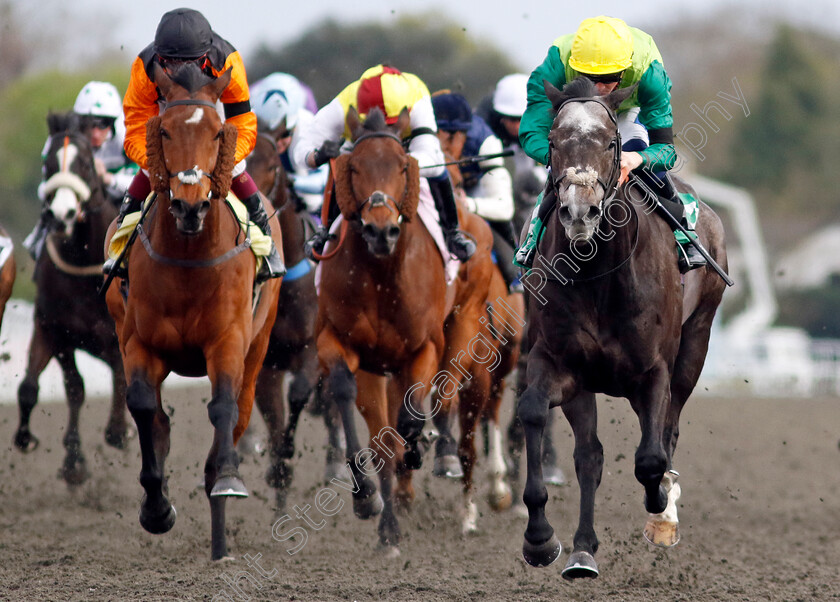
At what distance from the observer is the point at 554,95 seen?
5160 millimetres

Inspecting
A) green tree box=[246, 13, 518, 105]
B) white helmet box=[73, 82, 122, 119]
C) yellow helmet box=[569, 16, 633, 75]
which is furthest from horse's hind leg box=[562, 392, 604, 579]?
green tree box=[246, 13, 518, 105]

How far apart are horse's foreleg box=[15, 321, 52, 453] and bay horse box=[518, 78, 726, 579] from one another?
397 cm

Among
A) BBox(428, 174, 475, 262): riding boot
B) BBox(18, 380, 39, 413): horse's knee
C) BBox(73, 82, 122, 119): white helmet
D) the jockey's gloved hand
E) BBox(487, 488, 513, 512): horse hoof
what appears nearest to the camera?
the jockey's gloved hand

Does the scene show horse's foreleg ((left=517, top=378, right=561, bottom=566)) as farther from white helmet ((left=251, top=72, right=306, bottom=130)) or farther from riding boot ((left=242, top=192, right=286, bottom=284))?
white helmet ((left=251, top=72, right=306, bottom=130))

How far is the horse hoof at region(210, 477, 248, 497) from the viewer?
5.70 metres

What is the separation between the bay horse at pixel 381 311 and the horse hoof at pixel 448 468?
0.79 feet

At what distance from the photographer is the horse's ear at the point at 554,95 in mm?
5133

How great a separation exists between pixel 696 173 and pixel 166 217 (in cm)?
3833

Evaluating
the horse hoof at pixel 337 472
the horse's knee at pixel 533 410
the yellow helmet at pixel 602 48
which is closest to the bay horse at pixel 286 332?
the horse hoof at pixel 337 472

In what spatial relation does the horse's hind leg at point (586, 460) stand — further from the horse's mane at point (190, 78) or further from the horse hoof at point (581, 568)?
the horse's mane at point (190, 78)

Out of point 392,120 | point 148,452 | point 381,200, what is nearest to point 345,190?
point 381,200

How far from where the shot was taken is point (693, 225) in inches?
250

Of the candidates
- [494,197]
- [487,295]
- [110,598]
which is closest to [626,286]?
[110,598]

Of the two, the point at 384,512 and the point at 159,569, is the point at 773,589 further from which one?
the point at 159,569
